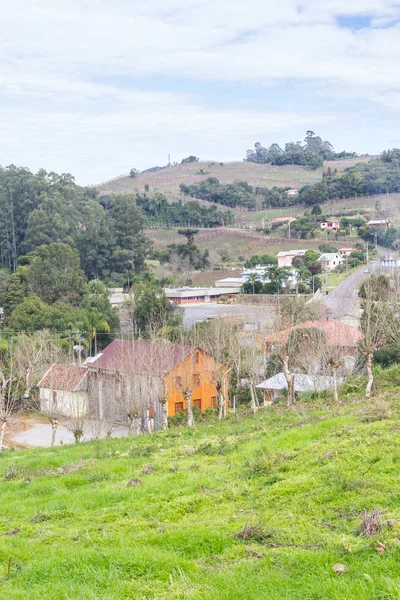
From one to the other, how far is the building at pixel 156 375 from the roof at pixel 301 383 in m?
1.89

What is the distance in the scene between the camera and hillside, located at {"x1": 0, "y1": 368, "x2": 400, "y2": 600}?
491 centimetres

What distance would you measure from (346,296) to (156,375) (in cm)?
2490

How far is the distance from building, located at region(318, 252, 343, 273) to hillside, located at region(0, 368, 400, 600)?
45580 millimetres

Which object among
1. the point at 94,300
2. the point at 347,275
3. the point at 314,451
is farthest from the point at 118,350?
the point at 347,275

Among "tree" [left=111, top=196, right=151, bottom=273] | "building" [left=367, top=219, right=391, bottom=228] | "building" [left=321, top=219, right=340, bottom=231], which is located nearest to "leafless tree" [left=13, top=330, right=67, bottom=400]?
"tree" [left=111, top=196, right=151, bottom=273]

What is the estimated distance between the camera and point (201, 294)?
174 ft

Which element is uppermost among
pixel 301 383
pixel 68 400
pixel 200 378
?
pixel 200 378

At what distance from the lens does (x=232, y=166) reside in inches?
5846

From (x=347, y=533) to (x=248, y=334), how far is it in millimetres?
18106

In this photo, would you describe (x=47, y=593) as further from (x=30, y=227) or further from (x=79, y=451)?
(x=30, y=227)

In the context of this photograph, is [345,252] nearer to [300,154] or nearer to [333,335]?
[333,335]

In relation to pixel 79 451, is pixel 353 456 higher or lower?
higher

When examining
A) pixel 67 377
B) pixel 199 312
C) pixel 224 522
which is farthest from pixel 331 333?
pixel 199 312

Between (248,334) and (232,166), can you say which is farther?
(232,166)
